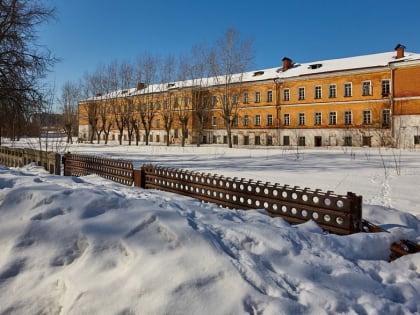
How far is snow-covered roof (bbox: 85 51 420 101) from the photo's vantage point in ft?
102

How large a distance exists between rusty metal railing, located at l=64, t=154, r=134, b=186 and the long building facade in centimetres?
2327

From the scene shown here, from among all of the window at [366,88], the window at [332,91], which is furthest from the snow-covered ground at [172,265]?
the window at [332,91]

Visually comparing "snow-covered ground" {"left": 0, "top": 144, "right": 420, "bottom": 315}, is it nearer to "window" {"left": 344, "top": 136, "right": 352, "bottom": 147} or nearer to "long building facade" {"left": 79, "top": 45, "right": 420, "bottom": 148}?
"long building facade" {"left": 79, "top": 45, "right": 420, "bottom": 148}

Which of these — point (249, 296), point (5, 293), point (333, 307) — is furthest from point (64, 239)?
point (333, 307)

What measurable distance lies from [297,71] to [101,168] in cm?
3371

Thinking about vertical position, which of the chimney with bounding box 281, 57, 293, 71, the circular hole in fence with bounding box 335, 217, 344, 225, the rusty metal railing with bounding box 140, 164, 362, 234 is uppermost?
the chimney with bounding box 281, 57, 293, 71

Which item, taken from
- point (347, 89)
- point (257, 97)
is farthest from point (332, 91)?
point (257, 97)

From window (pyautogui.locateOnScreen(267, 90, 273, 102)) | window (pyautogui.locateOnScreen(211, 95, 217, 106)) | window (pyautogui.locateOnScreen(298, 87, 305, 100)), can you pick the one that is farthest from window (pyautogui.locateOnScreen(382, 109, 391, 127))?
window (pyautogui.locateOnScreen(211, 95, 217, 106))

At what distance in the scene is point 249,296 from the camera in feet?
6.72

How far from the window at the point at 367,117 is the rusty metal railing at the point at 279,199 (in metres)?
31.7

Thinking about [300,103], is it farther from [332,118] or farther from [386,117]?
[386,117]

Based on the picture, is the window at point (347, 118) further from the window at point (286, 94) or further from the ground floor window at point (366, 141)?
the window at point (286, 94)

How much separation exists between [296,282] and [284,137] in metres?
36.2

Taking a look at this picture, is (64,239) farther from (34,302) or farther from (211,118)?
(211,118)
